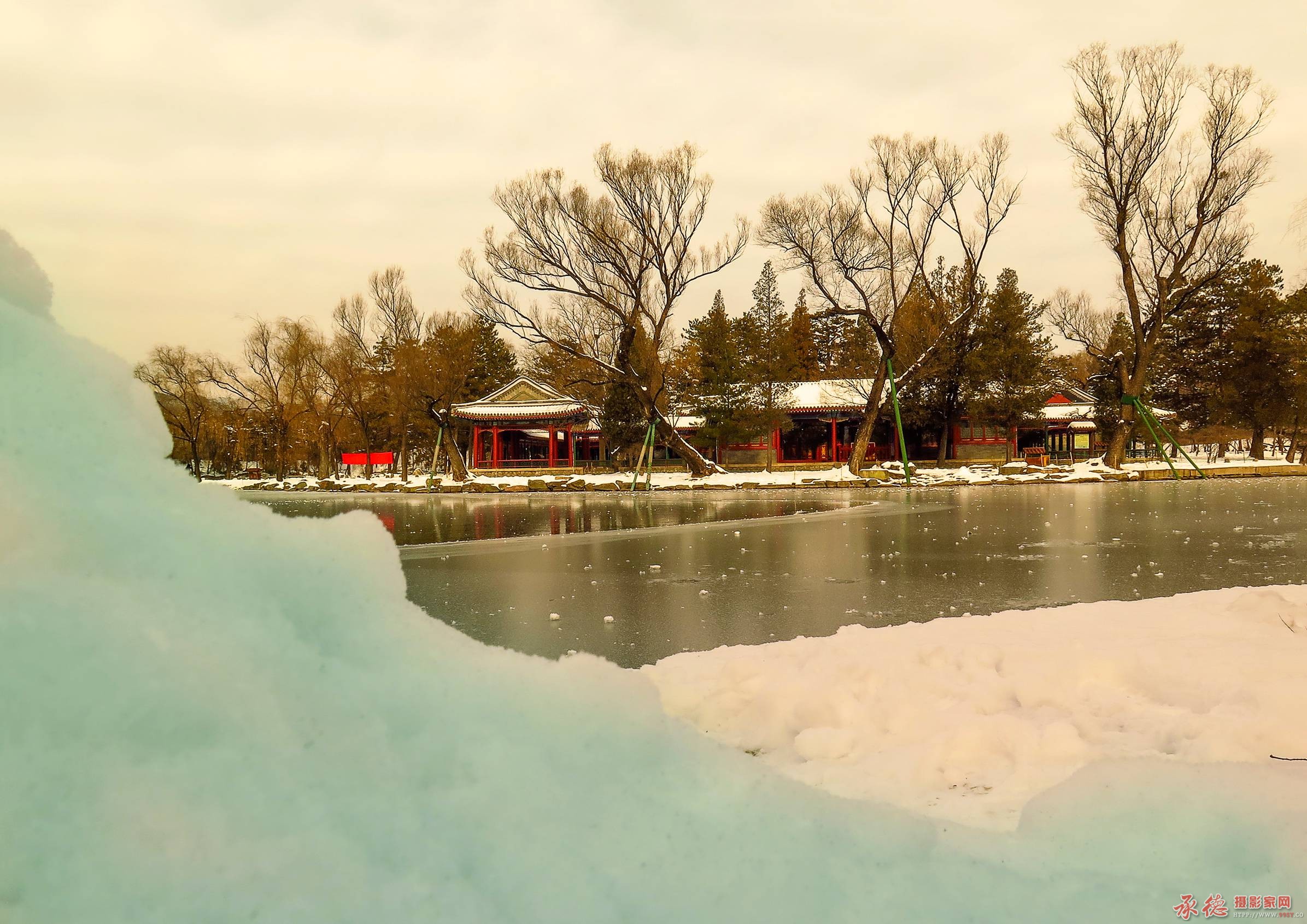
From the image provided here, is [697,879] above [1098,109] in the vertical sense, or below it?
below

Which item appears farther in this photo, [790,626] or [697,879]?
[790,626]

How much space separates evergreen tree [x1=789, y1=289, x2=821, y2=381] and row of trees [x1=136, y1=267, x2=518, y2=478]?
1990cm

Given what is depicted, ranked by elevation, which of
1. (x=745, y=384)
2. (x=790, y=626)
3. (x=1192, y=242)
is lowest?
(x=790, y=626)

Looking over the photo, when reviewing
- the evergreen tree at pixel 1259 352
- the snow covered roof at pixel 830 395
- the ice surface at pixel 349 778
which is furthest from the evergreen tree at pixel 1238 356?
the ice surface at pixel 349 778

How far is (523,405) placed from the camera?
43625 millimetres

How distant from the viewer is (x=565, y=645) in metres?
4.87

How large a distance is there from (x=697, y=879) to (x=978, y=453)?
4231 cm

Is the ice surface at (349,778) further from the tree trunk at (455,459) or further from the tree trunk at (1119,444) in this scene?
the tree trunk at (455,459)

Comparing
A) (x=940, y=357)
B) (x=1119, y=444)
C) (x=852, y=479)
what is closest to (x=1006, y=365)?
(x=940, y=357)

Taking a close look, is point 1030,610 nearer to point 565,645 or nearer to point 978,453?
point 565,645

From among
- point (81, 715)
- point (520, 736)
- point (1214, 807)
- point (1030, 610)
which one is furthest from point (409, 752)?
point (1030, 610)

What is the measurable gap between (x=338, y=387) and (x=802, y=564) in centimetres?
3922

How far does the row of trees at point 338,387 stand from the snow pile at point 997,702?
36.3 m

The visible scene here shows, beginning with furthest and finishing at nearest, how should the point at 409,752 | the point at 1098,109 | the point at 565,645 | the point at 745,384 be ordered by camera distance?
1. the point at 745,384
2. the point at 1098,109
3. the point at 565,645
4. the point at 409,752
